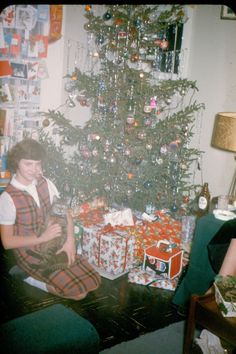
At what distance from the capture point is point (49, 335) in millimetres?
1320

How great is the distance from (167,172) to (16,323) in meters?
2.19

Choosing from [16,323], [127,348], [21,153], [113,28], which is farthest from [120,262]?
[113,28]

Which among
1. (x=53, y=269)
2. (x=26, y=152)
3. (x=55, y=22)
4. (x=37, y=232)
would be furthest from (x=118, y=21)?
(x=53, y=269)

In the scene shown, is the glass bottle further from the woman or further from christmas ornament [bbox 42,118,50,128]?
christmas ornament [bbox 42,118,50,128]

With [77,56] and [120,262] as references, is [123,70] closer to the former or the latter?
[77,56]

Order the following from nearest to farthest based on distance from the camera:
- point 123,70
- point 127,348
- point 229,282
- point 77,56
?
point 229,282 < point 127,348 < point 123,70 < point 77,56

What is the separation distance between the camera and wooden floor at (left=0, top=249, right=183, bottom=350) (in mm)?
2071

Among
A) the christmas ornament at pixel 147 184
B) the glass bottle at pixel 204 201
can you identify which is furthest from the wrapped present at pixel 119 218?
the glass bottle at pixel 204 201

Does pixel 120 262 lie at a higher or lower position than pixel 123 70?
lower

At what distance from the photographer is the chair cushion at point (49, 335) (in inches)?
49.8

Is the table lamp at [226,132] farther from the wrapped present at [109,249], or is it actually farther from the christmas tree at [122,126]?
the wrapped present at [109,249]

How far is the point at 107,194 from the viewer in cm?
318

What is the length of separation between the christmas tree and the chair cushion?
5.66 ft

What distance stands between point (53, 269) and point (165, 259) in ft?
2.75
